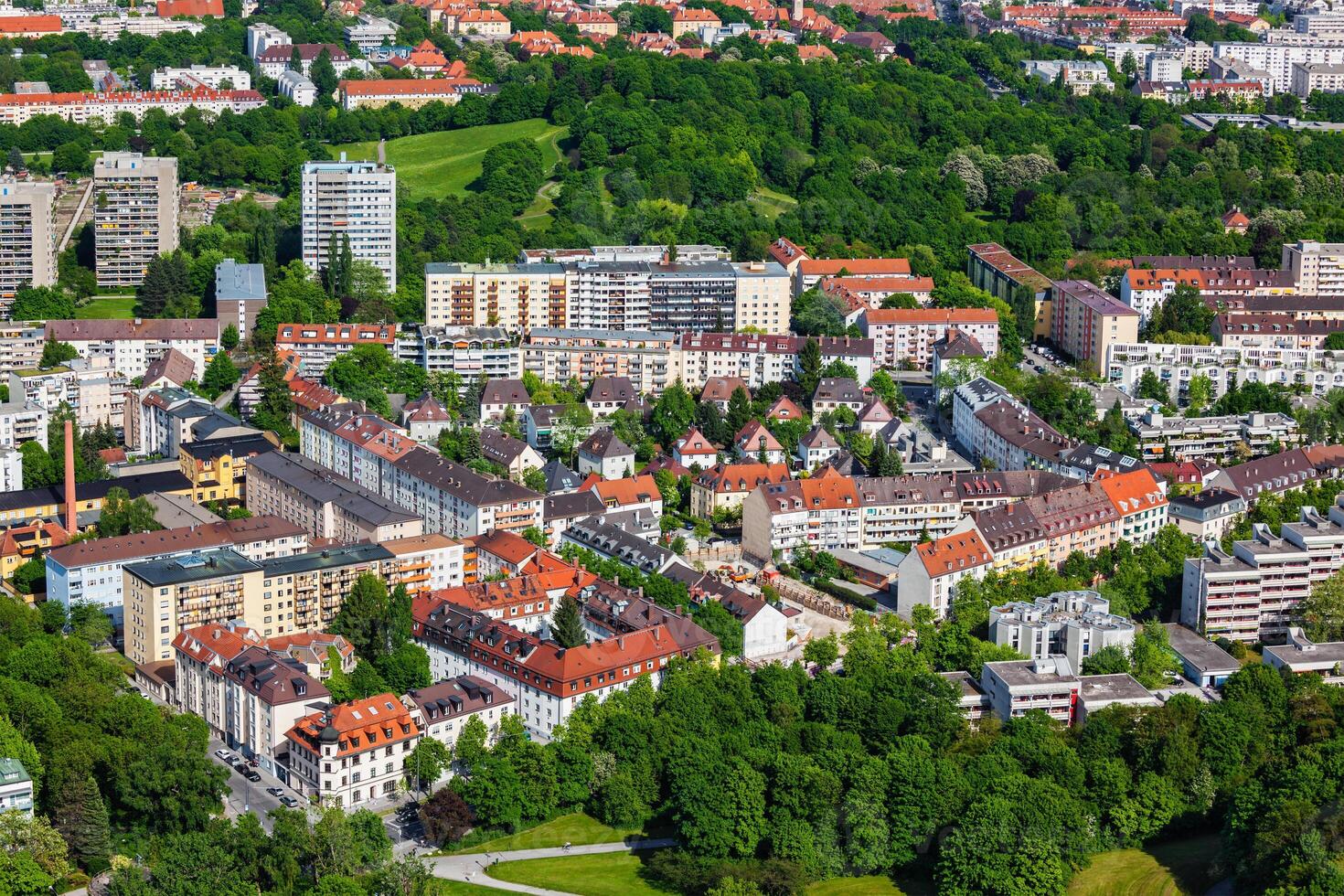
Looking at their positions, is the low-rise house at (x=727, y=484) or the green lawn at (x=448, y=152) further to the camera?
the green lawn at (x=448, y=152)

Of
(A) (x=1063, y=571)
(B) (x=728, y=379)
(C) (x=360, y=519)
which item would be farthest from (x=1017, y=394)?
(C) (x=360, y=519)

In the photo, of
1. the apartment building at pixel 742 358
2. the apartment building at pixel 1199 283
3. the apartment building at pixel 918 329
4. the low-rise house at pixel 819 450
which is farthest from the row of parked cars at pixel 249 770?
the apartment building at pixel 1199 283

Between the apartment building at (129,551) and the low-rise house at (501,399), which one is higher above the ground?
the low-rise house at (501,399)

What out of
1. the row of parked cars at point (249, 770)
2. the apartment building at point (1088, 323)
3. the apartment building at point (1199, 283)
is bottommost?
the row of parked cars at point (249, 770)

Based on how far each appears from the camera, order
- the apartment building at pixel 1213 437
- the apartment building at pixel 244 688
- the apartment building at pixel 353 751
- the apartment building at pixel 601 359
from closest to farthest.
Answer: the apartment building at pixel 353 751, the apartment building at pixel 244 688, the apartment building at pixel 1213 437, the apartment building at pixel 601 359

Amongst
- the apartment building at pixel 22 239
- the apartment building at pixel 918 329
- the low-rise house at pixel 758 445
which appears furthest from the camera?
the apartment building at pixel 22 239

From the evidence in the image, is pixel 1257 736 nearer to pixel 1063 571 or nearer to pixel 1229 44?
pixel 1063 571

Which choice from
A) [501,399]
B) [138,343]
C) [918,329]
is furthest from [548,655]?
[918,329]

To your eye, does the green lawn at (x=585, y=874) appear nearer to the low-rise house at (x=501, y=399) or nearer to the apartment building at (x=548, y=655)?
the apartment building at (x=548, y=655)
